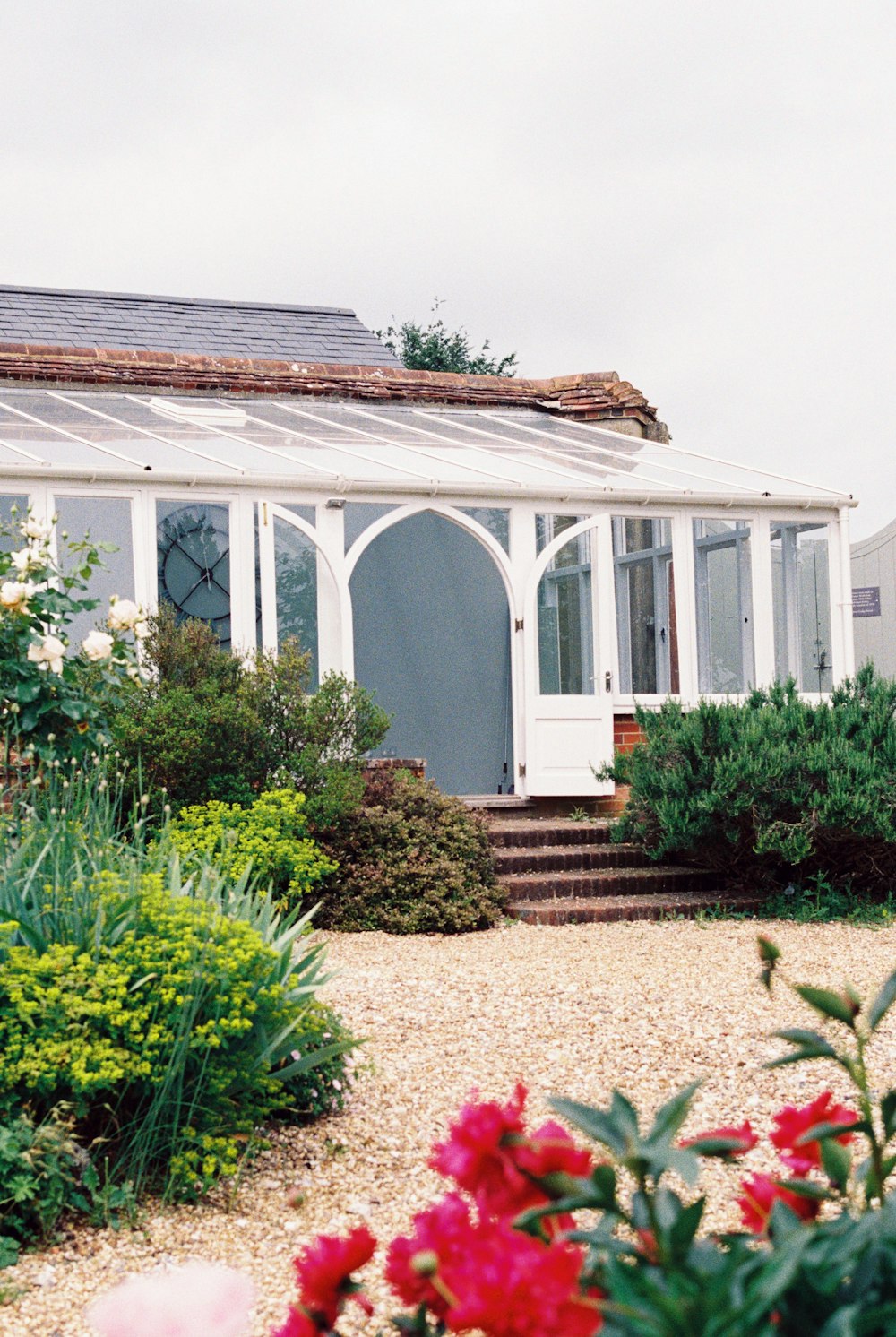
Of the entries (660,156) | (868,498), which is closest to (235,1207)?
(868,498)

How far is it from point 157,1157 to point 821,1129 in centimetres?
236

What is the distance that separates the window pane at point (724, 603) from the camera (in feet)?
33.4

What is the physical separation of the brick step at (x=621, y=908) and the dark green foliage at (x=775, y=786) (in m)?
0.27

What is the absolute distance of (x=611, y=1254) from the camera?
116 centimetres

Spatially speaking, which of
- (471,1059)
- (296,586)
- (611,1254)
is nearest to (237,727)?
(296,586)

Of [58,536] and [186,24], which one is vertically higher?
[186,24]

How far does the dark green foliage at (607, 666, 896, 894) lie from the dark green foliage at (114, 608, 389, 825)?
5.71ft

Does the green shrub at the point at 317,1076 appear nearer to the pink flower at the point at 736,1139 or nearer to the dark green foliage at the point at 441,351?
the pink flower at the point at 736,1139

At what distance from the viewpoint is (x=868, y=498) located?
11.3m

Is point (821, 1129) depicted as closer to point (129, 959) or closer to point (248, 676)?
point (129, 959)

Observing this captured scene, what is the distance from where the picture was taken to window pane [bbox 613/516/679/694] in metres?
10.1

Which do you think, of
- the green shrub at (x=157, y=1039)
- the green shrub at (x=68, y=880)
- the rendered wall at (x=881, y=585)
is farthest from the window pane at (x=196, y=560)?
the rendered wall at (x=881, y=585)

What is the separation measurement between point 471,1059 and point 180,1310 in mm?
3346

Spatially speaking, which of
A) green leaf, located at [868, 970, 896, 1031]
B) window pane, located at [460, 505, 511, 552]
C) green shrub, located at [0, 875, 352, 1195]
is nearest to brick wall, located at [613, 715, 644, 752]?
window pane, located at [460, 505, 511, 552]
